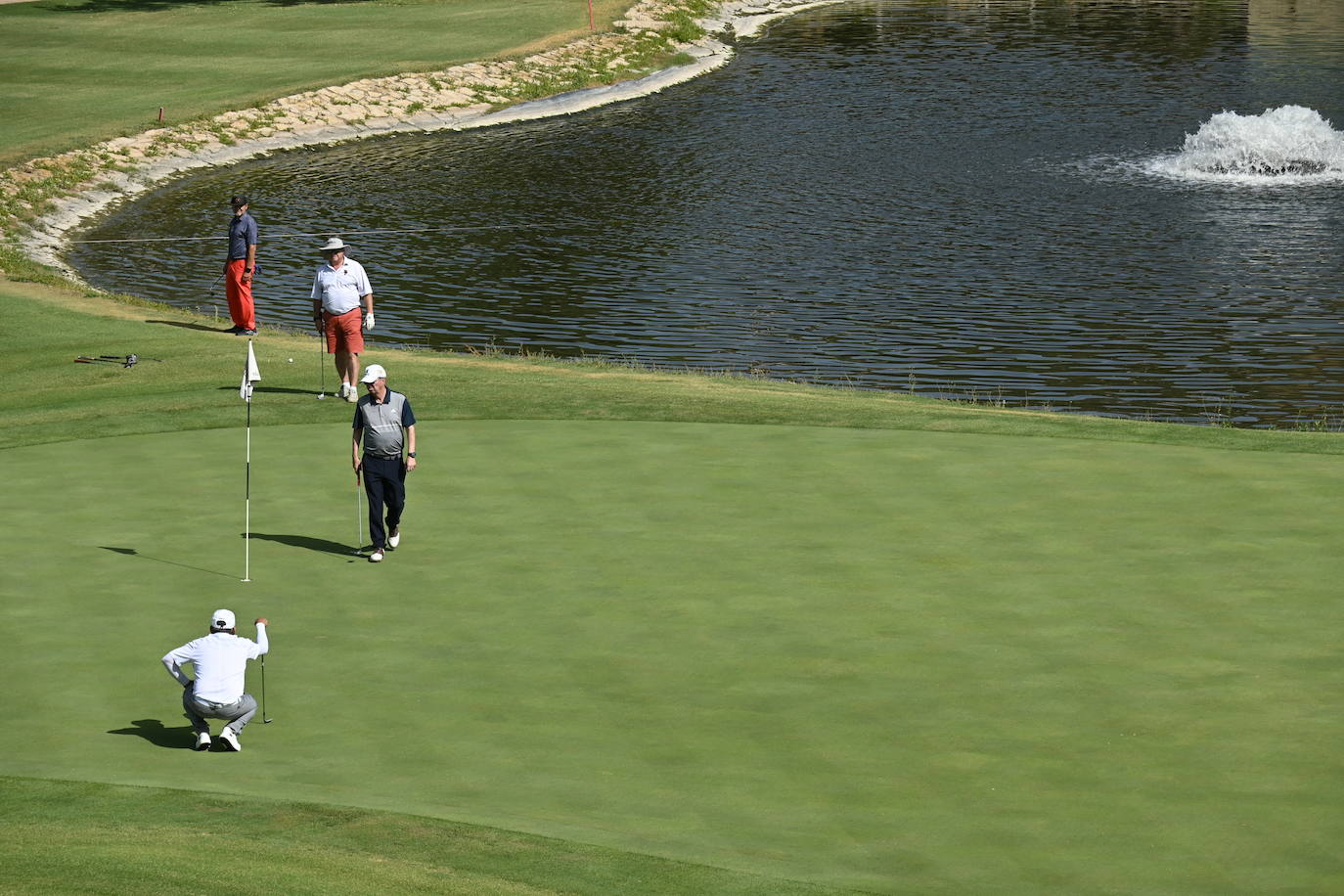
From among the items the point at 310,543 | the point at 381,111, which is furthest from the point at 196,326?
the point at 381,111

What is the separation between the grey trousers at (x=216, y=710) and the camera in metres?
12.6

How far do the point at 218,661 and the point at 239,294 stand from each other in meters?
17.7

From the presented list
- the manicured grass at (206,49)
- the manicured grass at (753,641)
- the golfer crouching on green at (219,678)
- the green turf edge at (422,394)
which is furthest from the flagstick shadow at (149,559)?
the manicured grass at (206,49)

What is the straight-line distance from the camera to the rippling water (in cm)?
3328

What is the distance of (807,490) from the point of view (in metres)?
18.3

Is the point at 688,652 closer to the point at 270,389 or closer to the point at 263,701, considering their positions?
the point at 263,701

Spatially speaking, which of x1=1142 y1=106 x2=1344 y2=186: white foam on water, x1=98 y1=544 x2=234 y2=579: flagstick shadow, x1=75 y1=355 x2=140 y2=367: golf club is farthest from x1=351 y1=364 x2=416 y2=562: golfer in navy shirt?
x1=1142 y1=106 x2=1344 y2=186: white foam on water

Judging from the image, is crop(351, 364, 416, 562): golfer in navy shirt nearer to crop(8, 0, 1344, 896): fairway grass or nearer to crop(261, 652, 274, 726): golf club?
crop(8, 0, 1344, 896): fairway grass

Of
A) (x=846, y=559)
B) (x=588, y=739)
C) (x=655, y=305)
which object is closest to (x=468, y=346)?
(x=655, y=305)

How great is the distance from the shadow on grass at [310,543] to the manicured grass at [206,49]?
38.1 m

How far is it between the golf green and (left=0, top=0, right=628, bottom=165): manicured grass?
38463mm

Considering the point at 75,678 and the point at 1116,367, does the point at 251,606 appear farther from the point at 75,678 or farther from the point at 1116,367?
the point at 1116,367

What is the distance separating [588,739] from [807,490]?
6.36m

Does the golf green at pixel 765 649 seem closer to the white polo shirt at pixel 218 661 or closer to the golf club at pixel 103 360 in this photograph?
the white polo shirt at pixel 218 661
